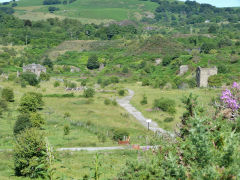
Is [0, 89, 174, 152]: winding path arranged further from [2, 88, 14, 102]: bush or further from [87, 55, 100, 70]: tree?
[87, 55, 100, 70]: tree

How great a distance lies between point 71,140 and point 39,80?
40.2 metres

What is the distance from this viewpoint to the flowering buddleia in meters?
13.2

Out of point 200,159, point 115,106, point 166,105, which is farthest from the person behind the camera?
point 115,106

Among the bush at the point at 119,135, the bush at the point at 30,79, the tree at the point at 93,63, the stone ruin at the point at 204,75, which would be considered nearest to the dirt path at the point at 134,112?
the bush at the point at 119,135

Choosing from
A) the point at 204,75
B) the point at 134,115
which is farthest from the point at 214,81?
the point at 134,115

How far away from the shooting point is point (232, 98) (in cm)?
1345

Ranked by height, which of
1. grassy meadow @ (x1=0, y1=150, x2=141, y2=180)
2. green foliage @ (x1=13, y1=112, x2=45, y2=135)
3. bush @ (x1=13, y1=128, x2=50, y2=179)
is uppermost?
bush @ (x1=13, y1=128, x2=50, y2=179)

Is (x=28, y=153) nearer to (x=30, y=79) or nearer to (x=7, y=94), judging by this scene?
(x=7, y=94)

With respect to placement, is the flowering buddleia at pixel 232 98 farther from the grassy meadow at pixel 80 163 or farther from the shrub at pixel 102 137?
the shrub at pixel 102 137

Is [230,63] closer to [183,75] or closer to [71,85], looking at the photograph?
[183,75]

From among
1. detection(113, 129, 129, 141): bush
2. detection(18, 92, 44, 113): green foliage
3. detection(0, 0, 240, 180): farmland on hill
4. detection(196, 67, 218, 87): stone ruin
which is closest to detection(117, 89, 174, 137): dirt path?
detection(0, 0, 240, 180): farmland on hill

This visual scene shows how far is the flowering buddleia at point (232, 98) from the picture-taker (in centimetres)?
1317

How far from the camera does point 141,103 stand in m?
47.2

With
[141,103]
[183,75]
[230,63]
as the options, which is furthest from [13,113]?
[230,63]
